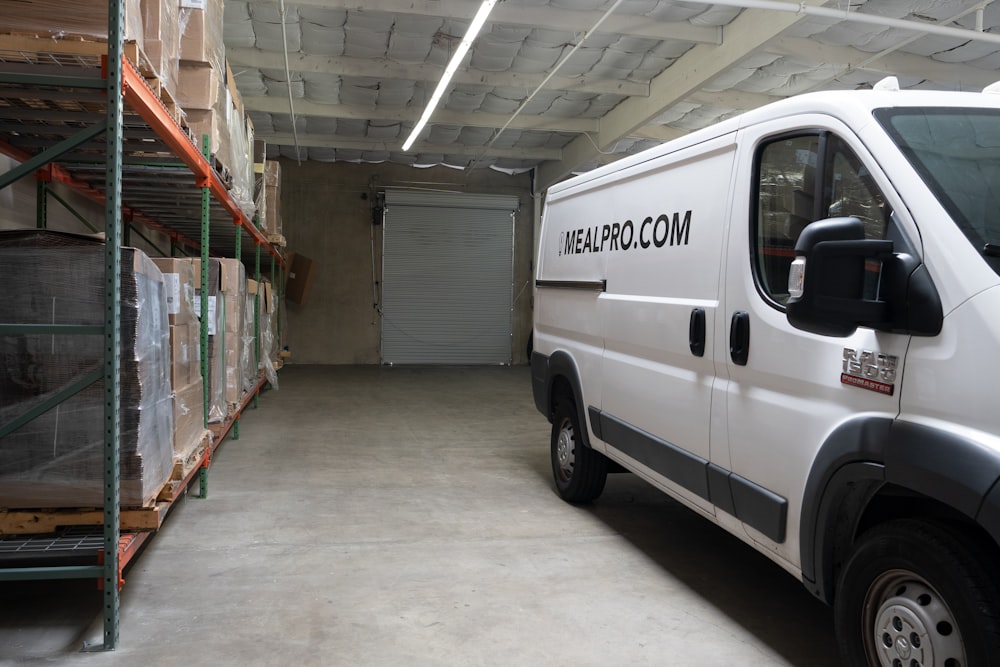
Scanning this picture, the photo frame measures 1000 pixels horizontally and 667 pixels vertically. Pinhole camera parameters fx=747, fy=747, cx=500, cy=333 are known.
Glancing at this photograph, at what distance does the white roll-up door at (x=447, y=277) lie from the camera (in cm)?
1543

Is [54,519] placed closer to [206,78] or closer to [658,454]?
[658,454]

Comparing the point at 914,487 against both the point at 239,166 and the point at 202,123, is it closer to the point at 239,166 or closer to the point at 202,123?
the point at 202,123

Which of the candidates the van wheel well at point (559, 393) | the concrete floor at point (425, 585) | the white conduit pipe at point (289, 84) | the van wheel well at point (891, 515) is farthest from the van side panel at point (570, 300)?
the white conduit pipe at point (289, 84)

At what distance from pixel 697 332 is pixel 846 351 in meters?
0.93

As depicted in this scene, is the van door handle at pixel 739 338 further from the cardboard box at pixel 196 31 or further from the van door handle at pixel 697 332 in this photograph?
the cardboard box at pixel 196 31

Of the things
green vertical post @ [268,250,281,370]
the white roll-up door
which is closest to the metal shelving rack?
green vertical post @ [268,250,281,370]

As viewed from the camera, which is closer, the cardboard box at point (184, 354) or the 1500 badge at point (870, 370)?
the 1500 badge at point (870, 370)

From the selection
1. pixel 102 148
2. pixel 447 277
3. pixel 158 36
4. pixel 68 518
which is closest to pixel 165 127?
pixel 158 36

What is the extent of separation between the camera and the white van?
1.98 metres

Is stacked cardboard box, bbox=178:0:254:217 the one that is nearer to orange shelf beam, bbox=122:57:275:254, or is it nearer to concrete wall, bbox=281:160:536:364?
orange shelf beam, bbox=122:57:275:254

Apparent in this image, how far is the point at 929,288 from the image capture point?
2061mm

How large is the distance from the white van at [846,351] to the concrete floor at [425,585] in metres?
0.54

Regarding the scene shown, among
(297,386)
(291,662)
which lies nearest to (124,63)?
(291,662)

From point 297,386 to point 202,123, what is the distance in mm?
7280
